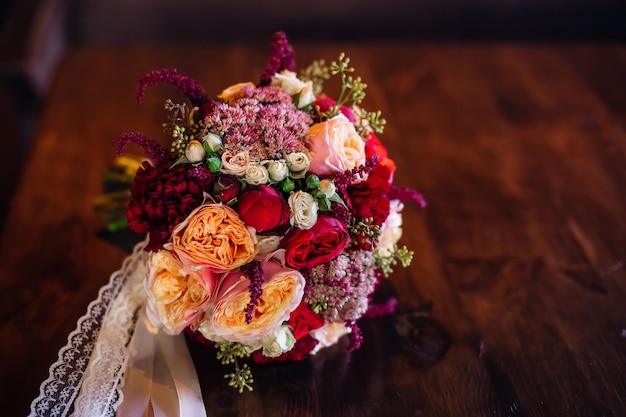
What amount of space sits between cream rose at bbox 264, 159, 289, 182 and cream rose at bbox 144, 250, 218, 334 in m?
0.16

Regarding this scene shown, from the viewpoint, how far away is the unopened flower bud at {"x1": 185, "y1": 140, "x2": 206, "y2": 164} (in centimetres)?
77

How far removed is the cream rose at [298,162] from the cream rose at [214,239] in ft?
0.32

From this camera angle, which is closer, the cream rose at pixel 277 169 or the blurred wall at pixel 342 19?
the cream rose at pixel 277 169

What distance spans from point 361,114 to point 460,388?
45cm

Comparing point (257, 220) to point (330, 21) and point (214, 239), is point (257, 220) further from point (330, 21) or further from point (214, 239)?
point (330, 21)

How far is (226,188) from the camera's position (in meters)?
0.77

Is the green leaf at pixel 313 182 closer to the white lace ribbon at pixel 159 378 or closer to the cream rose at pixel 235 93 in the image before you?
the cream rose at pixel 235 93

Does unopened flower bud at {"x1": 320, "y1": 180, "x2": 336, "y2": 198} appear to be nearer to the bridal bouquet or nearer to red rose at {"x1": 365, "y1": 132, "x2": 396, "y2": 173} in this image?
the bridal bouquet

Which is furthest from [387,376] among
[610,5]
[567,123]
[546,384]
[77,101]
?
[610,5]

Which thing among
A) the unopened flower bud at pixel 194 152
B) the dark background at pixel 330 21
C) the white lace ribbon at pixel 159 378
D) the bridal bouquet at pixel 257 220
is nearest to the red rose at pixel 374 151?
the bridal bouquet at pixel 257 220

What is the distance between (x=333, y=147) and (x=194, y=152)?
0.18 m

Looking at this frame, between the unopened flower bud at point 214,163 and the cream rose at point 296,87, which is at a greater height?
the cream rose at point 296,87

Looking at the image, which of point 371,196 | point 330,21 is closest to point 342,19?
point 330,21

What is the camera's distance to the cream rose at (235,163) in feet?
2.48
